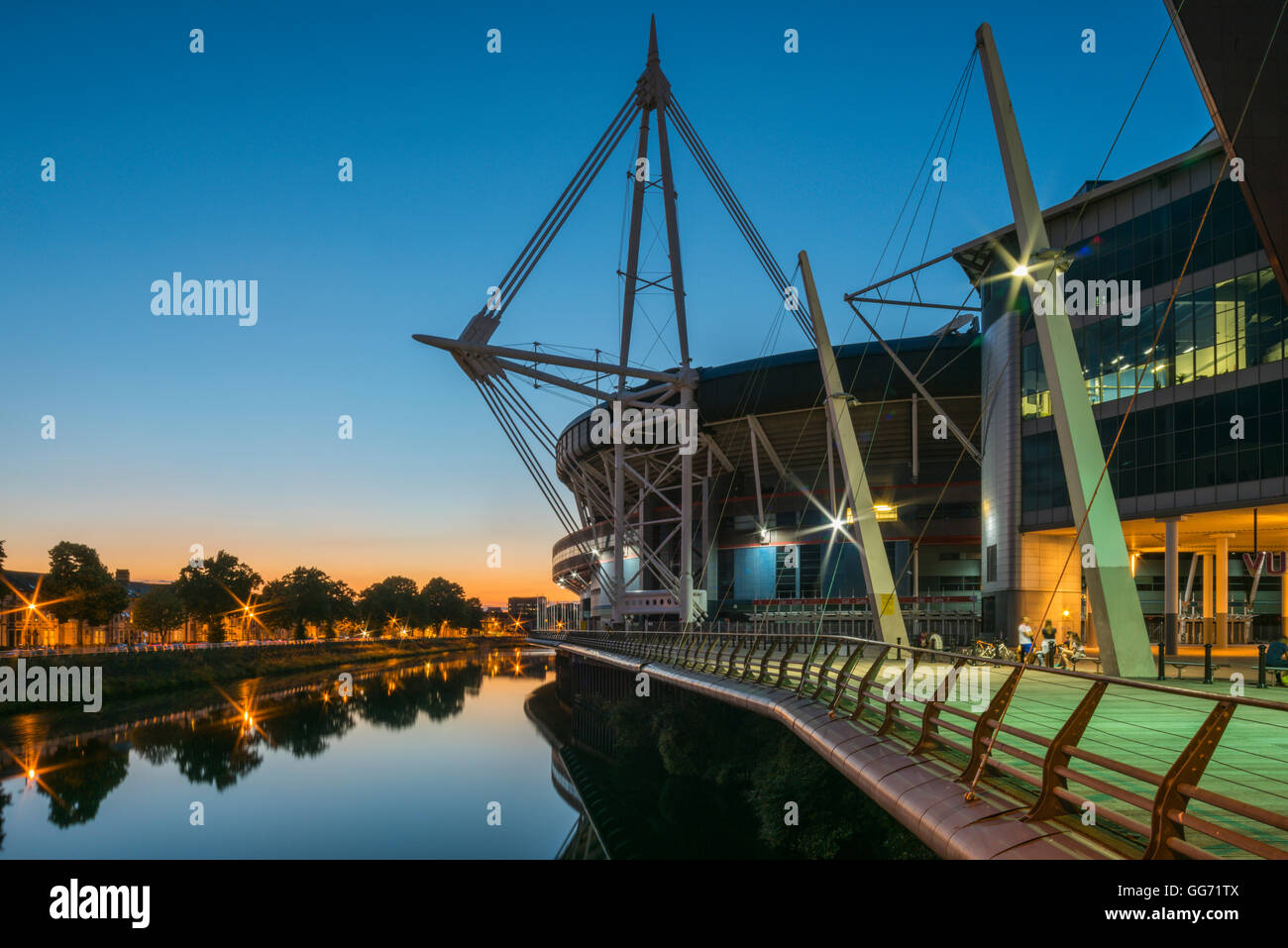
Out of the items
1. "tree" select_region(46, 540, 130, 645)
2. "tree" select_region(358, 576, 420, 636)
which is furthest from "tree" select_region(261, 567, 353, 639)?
"tree" select_region(46, 540, 130, 645)

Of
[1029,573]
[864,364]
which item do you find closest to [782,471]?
[864,364]

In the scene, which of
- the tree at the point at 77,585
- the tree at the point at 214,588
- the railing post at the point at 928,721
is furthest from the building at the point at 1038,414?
the tree at the point at 214,588

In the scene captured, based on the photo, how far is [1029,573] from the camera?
1644 inches

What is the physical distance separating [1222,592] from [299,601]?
331 feet

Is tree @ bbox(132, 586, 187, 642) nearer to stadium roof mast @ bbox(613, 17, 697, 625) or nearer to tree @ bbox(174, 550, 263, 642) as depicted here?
tree @ bbox(174, 550, 263, 642)

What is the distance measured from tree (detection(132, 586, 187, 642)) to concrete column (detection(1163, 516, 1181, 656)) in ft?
278

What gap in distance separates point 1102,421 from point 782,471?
2346 cm

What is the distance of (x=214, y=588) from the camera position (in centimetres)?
9450

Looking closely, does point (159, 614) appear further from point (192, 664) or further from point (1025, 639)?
point (1025, 639)

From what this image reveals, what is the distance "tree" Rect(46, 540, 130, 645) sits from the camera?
6831 centimetres

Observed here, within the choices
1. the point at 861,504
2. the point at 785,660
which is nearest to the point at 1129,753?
the point at 785,660

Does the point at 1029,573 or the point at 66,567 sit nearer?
the point at 1029,573
